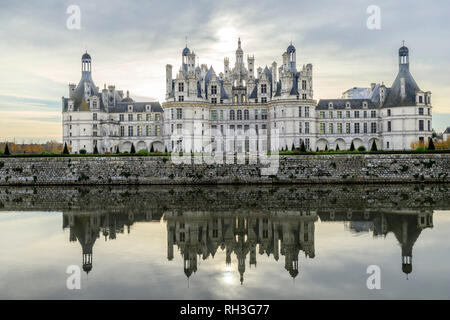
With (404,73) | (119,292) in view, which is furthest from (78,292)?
(404,73)

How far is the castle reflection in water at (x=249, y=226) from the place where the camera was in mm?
12688

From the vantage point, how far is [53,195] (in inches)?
1091

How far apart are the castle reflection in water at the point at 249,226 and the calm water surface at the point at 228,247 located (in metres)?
0.05

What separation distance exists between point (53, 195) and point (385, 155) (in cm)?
2634

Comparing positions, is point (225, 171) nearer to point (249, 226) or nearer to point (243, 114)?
point (249, 226)

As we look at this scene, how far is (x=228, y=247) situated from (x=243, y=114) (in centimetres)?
4169

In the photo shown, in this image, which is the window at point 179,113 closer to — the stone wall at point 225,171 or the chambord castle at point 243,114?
the chambord castle at point 243,114

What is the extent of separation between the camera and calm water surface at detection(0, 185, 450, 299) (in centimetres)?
971

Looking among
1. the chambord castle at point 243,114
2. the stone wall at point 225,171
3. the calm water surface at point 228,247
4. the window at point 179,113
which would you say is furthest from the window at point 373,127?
the calm water surface at point 228,247

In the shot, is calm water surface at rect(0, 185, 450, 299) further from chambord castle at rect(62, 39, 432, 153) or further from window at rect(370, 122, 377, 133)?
window at rect(370, 122, 377, 133)
